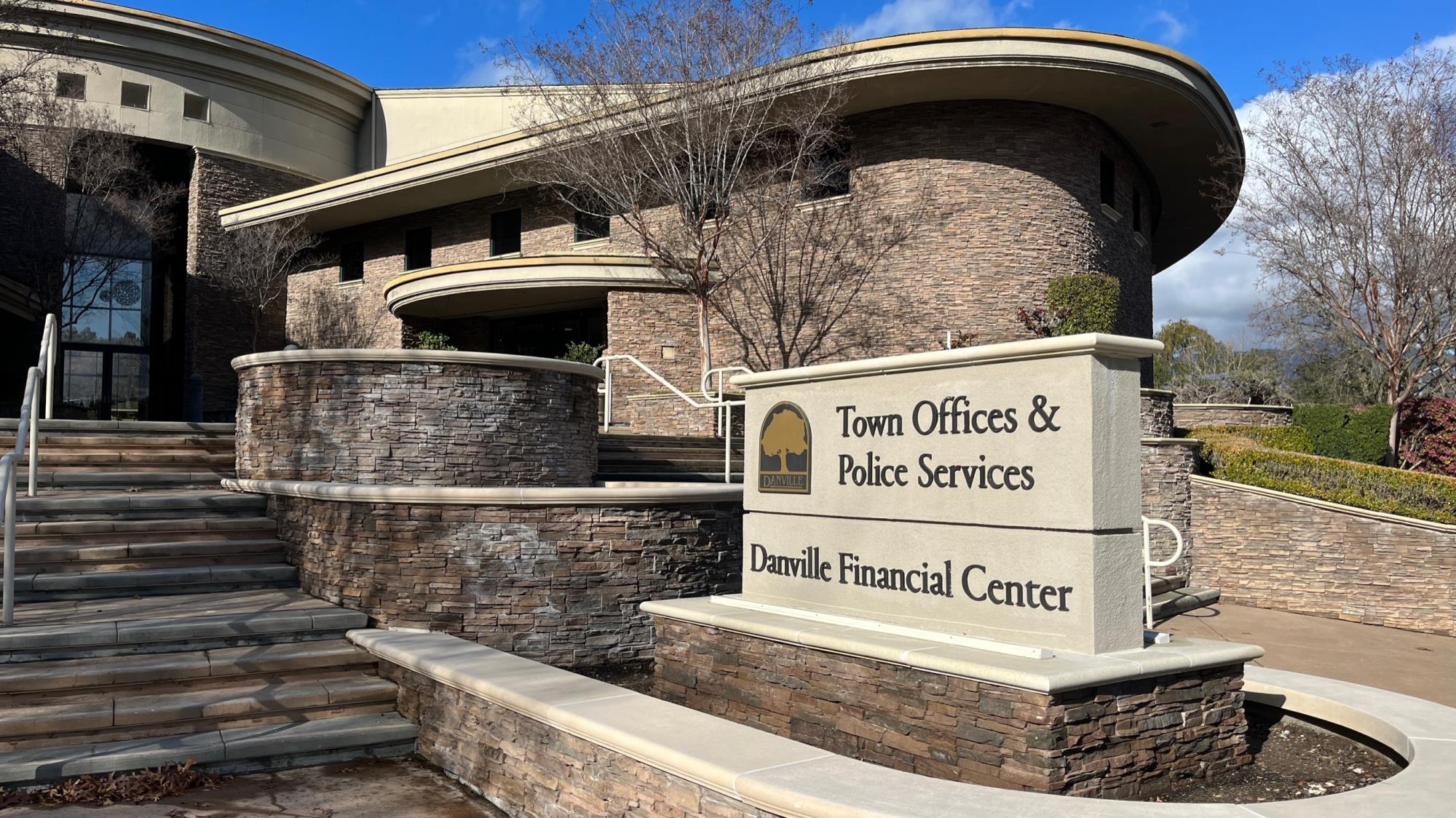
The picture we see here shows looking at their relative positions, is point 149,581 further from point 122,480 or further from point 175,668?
point 122,480

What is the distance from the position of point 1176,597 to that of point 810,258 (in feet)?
29.9

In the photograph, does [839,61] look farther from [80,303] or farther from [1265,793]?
[80,303]

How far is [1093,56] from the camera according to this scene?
16.1m

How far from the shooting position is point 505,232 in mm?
23797

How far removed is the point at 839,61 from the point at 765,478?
38.8 ft

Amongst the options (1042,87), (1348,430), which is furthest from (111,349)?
(1348,430)

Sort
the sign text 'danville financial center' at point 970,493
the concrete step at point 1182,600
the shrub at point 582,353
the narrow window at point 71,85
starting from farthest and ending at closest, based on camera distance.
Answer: the narrow window at point 71,85 → the shrub at point 582,353 → the concrete step at point 1182,600 → the sign text 'danville financial center' at point 970,493

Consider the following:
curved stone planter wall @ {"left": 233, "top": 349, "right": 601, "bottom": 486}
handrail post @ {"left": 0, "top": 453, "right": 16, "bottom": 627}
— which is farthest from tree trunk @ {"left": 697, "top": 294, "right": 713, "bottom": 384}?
handrail post @ {"left": 0, "top": 453, "right": 16, "bottom": 627}

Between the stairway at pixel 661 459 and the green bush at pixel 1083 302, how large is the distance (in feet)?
23.4

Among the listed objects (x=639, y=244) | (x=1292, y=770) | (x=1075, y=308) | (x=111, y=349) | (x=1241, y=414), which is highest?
(x=639, y=244)

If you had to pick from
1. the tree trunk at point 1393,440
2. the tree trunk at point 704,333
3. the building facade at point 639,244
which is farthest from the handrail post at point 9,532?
the tree trunk at point 1393,440

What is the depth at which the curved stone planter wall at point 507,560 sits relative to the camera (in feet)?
25.6

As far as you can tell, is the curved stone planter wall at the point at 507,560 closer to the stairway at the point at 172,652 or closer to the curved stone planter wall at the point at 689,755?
the stairway at the point at 172,652

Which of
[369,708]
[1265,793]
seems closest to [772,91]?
[369,708]
